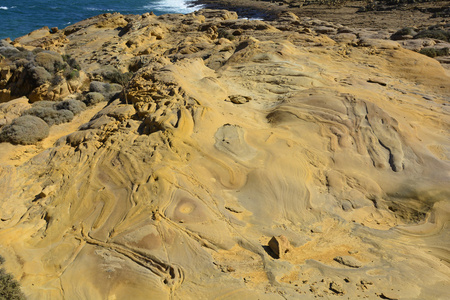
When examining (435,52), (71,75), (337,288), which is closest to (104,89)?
(71,75)

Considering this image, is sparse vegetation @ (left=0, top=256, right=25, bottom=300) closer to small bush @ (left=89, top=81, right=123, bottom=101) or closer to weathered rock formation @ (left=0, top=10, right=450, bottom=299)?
weathered rock formation @ (left=0, top=10, right=450, bottom=299)

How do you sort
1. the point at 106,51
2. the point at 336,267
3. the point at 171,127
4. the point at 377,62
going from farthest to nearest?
the point at 106,51
the point at 377,62
the point at 171,127
the point at 336,267

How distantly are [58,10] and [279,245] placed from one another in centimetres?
4363

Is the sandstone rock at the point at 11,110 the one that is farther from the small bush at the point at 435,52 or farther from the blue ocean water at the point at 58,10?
the blue ocean water at the point at 58,10

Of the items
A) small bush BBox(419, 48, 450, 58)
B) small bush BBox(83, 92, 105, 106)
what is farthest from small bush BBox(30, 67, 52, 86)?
small bush BBox(419, 48, 450, 58)

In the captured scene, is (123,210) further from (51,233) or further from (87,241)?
(51,233)

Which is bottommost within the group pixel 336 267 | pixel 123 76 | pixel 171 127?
pixel 123 76

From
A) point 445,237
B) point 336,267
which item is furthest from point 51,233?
point 445,237

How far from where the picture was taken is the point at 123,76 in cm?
1485

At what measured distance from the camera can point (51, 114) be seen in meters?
10.5

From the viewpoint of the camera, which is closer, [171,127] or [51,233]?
[51,233]

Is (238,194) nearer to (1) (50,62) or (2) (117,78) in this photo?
(2) (117,78)

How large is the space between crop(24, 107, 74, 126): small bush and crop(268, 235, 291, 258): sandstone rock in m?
9.11

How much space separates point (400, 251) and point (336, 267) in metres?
1.08
